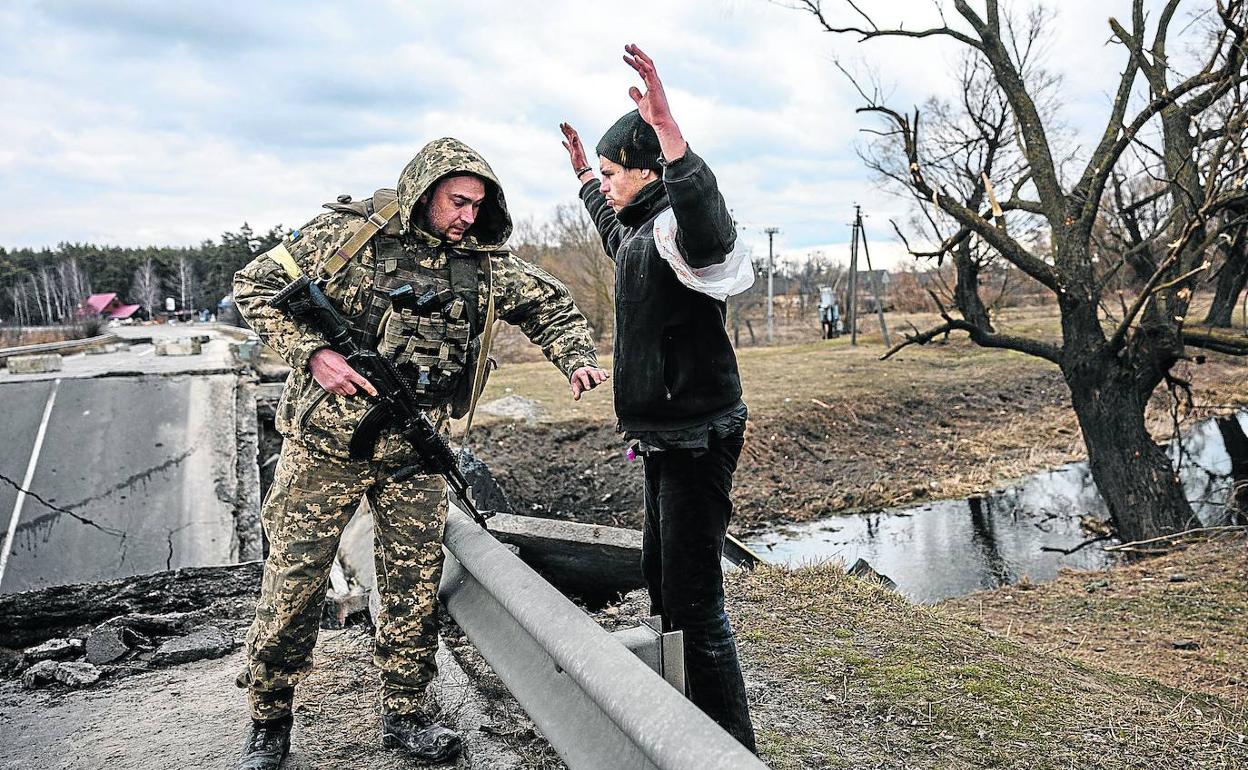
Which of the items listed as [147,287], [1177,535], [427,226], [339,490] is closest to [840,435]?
[1177,535]

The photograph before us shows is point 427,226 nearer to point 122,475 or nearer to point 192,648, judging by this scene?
point 192,648

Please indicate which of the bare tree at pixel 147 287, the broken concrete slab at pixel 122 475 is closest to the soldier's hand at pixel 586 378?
the broken concrete slab at pixel 122 475

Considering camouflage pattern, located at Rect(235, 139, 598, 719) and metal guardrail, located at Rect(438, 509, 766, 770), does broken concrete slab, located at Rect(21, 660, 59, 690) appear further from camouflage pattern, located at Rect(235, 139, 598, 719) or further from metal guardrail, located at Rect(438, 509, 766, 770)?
metal guardrail, located at Rect(438, 509, 766, 770)

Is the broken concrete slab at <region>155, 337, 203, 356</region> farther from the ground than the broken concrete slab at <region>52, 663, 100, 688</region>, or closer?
farther from the ground

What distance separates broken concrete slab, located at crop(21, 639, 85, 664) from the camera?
455cm

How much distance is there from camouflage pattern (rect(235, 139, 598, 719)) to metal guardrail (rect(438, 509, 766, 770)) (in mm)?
169

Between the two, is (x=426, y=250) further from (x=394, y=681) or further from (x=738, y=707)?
(x=738, y=707)

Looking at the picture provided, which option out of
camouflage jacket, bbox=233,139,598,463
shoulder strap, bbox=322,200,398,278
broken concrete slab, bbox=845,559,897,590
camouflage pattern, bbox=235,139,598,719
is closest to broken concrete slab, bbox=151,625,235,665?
camouflage pattern, bbox=235,139,598,719

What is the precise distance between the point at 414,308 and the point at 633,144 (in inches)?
36.2

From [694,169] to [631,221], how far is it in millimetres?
631

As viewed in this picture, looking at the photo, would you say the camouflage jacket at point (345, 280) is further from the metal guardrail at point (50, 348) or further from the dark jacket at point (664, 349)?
the metal guardrail at point (50, 348)

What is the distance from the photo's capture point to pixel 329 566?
10.7 ft

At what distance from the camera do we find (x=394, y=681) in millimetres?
3322

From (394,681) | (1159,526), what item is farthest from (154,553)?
(1159,526)
